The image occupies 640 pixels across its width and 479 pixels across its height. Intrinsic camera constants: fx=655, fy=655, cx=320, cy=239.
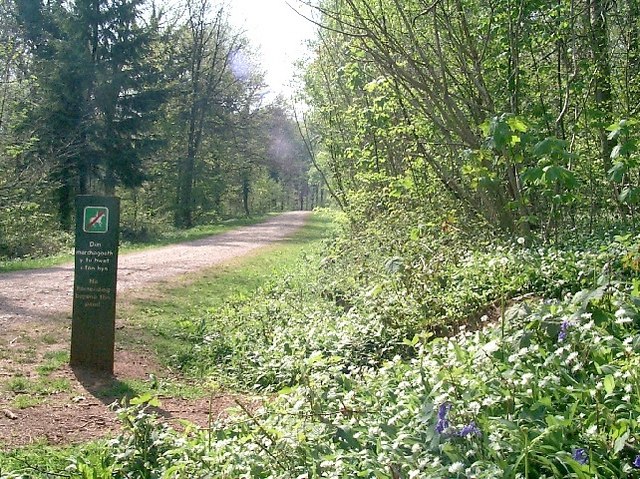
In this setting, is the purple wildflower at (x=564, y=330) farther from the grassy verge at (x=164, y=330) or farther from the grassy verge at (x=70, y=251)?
the grassy verge at (x=70, y=251)

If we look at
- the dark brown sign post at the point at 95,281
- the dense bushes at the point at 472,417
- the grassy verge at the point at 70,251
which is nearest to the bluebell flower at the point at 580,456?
the dense bushes at the point at 472,417

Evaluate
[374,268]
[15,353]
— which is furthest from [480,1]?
[15,353]

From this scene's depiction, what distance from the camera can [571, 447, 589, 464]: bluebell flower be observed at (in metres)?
2.73

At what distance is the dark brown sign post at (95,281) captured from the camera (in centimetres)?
661

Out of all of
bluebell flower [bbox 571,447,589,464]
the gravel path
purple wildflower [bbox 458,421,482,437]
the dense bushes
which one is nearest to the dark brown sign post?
the gravel path

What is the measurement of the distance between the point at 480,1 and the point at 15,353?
776 centimetres

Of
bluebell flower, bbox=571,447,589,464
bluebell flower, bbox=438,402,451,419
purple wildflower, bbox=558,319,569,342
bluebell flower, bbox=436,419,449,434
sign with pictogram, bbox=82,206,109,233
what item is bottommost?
bluebell flower, bbox=571,447,589,464

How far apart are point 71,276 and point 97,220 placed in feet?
23.9

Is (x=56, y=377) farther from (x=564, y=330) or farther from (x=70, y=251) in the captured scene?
(x=70, y=251)

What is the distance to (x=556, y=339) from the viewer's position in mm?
4020

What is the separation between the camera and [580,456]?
2.75m

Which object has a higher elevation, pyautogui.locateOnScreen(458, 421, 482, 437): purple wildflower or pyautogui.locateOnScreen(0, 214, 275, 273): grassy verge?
pyautogui.locateOnScreen(458, 421, 482, 437): purple wildflower

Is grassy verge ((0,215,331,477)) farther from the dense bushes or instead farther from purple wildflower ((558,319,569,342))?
purple wildflower ((558,319,569,342))

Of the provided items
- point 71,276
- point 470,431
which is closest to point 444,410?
point 470,431
